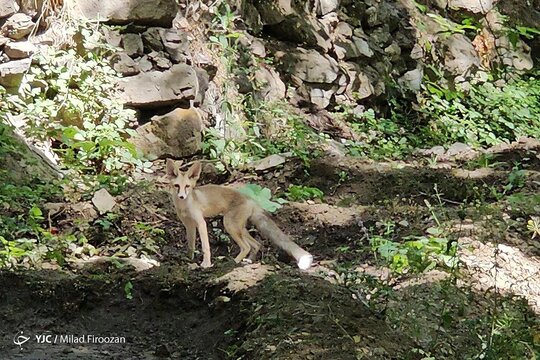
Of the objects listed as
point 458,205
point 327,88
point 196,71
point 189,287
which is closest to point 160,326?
point 189,287

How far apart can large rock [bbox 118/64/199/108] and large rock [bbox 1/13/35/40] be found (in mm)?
1433

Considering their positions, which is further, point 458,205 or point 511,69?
point 511,69

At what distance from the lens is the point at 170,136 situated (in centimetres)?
1080

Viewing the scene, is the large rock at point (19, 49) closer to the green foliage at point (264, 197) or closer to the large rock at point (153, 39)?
the large rock at point (153, 39)

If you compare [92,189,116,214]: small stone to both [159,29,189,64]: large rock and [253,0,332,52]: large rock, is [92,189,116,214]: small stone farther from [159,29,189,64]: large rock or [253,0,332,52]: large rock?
[253,0,332,52]: large rock

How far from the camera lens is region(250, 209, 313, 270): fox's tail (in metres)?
6.73

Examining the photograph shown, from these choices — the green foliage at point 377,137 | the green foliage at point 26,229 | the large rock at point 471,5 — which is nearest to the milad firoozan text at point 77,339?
the green foliage at point 26,229

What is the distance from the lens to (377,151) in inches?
556

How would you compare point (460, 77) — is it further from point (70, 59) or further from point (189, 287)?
point (189, 287)

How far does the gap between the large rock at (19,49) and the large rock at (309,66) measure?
5.73 meters

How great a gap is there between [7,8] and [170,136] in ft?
9.06

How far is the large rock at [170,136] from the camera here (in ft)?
35.0

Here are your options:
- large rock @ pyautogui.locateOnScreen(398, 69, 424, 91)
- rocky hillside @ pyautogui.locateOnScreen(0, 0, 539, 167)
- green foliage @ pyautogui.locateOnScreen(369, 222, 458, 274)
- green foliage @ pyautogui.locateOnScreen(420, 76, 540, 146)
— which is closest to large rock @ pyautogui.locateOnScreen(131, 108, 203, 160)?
rocky hillside @ pyautogui.locateOnScreen(0, 0, 539, 167)

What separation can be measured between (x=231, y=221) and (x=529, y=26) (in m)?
16.1
